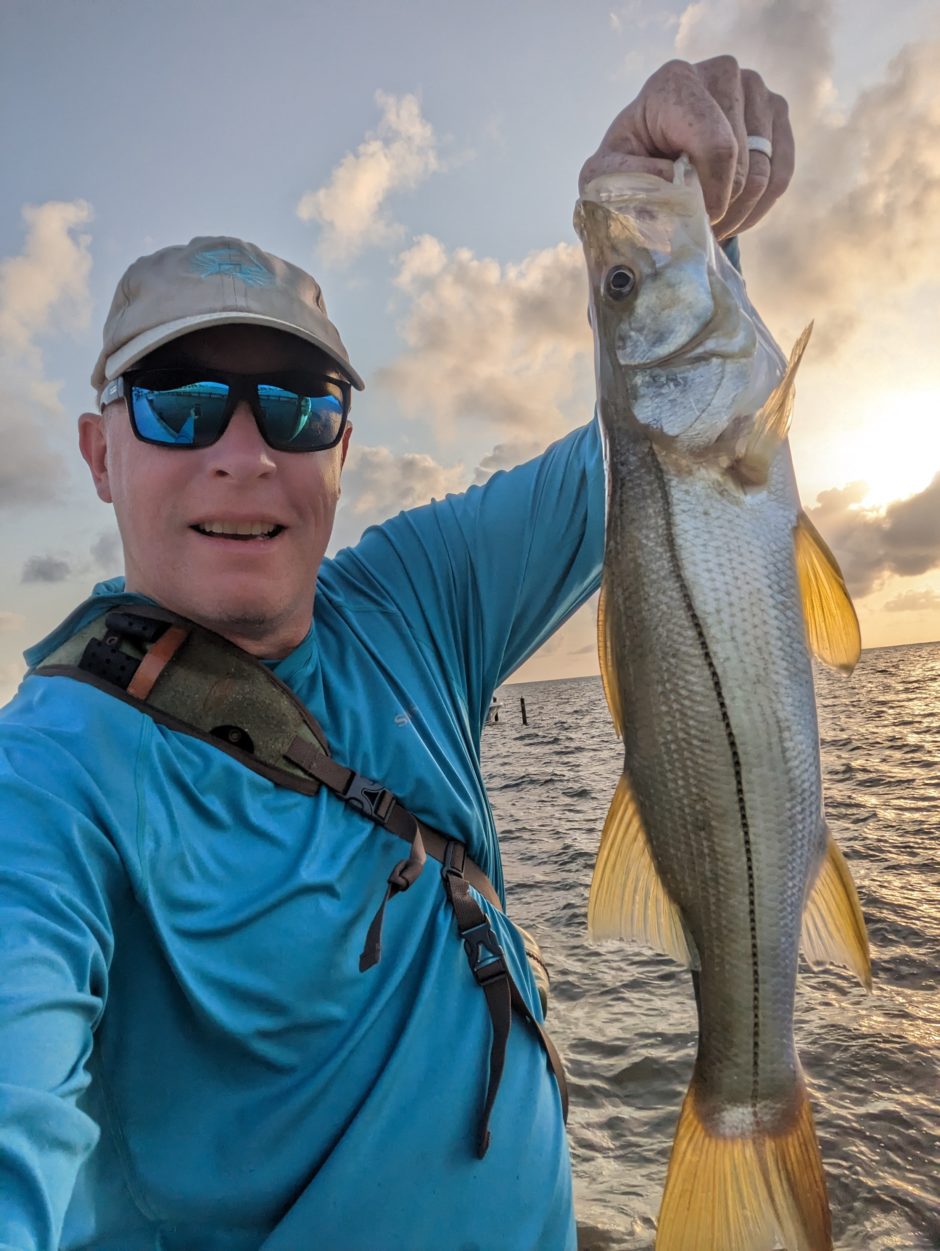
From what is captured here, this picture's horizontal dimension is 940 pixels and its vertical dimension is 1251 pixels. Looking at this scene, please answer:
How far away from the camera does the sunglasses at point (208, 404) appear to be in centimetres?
238

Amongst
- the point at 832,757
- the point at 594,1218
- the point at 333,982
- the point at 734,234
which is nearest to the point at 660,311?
the point at 734,234

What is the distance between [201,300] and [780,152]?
1730 mm

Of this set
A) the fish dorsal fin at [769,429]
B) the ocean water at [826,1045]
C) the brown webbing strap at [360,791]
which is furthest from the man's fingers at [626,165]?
the brown webbing strap at [360,791]

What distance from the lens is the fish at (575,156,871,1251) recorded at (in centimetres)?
196

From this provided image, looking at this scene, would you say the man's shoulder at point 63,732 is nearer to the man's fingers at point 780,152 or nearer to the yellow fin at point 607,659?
the yellow fin at point 607,659

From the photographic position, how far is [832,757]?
761 inches

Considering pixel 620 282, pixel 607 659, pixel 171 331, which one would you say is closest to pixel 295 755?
pixel 607 659

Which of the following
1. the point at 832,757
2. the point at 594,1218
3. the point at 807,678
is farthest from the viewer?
the point at 832,757

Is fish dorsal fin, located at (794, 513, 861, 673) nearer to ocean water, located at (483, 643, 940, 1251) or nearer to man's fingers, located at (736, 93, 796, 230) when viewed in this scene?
ocean water, located at (483, 643, 940, 1251)

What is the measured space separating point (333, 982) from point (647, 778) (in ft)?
3.06

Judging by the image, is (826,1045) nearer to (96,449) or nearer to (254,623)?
(254,623)

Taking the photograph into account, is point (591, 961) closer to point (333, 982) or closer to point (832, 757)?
point (333, 982)

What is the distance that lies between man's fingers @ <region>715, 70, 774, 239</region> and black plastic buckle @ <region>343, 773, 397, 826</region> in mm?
1824

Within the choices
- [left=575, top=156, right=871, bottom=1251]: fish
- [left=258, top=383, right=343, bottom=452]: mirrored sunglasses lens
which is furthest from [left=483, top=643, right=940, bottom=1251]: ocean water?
[left=258, top=383, right=343, bottom=452]: mirrored sunglasses lens
